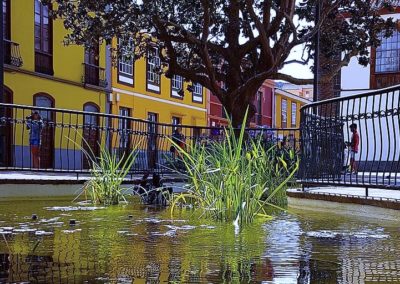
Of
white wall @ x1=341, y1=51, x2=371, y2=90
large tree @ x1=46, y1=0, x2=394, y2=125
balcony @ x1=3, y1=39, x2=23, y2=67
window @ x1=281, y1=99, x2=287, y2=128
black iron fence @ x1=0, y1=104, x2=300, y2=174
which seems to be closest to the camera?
black iron fence @ x1=0, y1=104, x2=300, y2=174

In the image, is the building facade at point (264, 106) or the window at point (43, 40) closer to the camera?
the window at point (43, 40)

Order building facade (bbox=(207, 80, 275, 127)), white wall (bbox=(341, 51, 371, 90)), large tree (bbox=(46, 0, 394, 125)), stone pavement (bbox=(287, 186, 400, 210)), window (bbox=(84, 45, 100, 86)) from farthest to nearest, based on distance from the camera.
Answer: building facade (bbox=(207, 80, 275, 127)), white wall (bbox=(341, 51, 371, 90)), window (bbox=(84, 45, 100, 86)), large tree (bbox=(46, 0, 394, 125)), stone pavement (bbox=(287, 186, 400, 210))

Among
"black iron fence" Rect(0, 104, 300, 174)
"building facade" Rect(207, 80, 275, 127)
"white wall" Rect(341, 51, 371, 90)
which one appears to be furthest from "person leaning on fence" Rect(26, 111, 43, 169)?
"building facade" Rect(207, 80, 275, 127)

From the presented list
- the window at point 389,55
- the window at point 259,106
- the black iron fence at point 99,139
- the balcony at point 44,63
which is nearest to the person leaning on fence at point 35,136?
the black iron fence at point 99,139

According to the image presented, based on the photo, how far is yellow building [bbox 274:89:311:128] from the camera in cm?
4850

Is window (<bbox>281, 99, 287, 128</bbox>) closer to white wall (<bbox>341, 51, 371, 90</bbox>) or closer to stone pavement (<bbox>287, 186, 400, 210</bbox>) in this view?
white wall (<bbox>341, 51, 371, 90</bbox>)

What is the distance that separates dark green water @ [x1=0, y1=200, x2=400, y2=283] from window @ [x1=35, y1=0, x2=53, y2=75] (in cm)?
1652

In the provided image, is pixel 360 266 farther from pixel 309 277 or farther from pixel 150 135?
pixel 150 135

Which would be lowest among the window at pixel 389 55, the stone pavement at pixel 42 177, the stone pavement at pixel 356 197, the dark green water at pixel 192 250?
the dark green water at pixel 192 250

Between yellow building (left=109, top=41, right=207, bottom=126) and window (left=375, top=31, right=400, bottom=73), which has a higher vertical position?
window (left=375, top=31, right=400, bottom=73)

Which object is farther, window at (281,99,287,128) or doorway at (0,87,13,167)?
window at (281,99,287,128)

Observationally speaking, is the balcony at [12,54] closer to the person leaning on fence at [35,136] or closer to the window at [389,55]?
the person leaning on fence at [35,136]

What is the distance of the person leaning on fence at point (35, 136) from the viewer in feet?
30.2

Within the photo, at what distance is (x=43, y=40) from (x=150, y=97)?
8952mm
